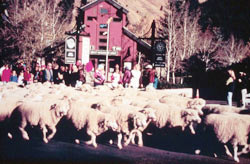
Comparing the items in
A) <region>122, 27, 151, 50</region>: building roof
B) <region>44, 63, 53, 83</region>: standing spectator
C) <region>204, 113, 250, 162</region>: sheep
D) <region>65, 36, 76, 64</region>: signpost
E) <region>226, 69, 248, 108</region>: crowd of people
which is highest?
<region>122, 27, 151, 50</region>: building roof

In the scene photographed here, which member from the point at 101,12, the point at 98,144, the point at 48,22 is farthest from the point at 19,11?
the point at 98,144

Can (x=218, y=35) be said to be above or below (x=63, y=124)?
above

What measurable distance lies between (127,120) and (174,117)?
1019 mm

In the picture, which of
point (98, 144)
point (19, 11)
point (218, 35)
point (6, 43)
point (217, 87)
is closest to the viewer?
point (98, 144)

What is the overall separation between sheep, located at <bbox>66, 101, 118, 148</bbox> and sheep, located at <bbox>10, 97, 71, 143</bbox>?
0.21m

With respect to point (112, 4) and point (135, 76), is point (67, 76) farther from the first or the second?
point (112, 4)

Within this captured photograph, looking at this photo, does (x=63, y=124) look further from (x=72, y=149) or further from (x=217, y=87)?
(x=217, y=87)

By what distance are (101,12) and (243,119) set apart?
19.5 m

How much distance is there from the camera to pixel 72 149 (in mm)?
5562

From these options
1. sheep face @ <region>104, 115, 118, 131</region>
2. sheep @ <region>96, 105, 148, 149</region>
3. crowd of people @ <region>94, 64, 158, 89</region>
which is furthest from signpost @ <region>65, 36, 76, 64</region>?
sheep face @ <region>104, 115, 118, 131</region>

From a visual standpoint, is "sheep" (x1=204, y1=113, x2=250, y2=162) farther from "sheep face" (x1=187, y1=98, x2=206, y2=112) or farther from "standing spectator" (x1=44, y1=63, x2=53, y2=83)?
"standing spectator" (x1=44, y1=63, x2=53, y2=83)

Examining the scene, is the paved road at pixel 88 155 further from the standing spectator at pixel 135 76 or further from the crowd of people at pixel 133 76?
the standing spectator at pixel 135 76

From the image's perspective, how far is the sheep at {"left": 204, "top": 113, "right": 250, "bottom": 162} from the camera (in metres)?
5.31

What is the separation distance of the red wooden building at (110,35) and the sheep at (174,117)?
15.6 meters
